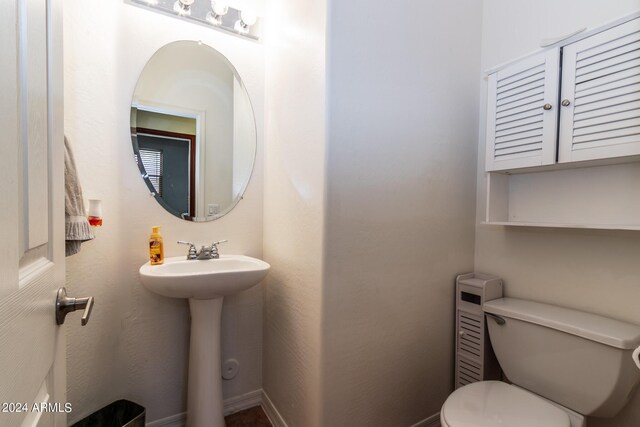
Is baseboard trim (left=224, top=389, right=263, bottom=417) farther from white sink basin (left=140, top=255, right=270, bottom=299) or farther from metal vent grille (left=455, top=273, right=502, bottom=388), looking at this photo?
metal vent grille (left=455, top=273, right=502, bottom=388)

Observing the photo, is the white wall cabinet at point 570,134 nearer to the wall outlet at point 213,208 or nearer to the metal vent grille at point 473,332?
the metal vent grille at point 473,332

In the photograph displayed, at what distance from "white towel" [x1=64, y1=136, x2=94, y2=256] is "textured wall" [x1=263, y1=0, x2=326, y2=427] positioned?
0.78 m

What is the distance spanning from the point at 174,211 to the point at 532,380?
1759 millimetres

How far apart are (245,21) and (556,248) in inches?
74.4

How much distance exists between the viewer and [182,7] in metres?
1.43

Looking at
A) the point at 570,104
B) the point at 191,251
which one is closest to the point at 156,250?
the point at 191,251

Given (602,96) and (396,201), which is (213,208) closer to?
(396,201)

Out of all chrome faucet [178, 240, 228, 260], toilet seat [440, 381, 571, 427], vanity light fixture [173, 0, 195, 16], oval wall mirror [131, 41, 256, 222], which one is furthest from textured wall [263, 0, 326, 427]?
toilet seat [440, 381, 571, 427]

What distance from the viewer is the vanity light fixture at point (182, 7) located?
1407mm

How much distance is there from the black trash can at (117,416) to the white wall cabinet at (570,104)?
1915 mm

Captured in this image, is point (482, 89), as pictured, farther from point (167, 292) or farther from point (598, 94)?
point (167, 292)

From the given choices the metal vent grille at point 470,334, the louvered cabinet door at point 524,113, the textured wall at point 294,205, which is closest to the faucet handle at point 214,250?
the textured wall at point 294,205

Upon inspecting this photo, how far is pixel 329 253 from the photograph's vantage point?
1.14 metres

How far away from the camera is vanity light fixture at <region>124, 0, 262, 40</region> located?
140 cm
